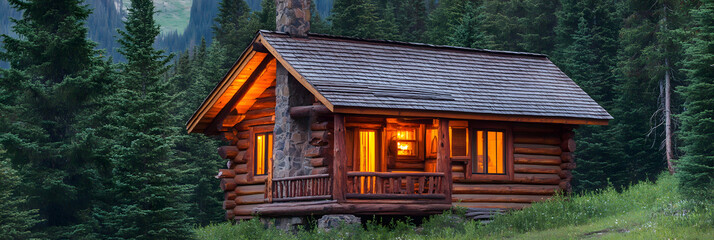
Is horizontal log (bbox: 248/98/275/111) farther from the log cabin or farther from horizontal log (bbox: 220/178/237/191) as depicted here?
horizontal log (bbox: 220/178/237/191)

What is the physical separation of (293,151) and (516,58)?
30.7 feet

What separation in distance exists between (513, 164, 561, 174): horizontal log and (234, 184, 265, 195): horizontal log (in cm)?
801

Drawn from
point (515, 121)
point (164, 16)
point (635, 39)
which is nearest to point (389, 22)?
point (635, 39)

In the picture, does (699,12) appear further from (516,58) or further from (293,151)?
(293,151)

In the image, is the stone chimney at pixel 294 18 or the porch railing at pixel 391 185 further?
the stone chimney at pixel 294 18

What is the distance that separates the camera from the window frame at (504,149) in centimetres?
2412

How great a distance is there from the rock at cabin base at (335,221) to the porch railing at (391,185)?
544 mm

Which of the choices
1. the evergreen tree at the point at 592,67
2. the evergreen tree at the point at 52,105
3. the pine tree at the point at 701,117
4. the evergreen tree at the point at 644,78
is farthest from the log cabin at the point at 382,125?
the evergreen tree at the point at 592,67

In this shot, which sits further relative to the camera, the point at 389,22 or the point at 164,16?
the point at 164,16

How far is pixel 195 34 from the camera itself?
112250 mm

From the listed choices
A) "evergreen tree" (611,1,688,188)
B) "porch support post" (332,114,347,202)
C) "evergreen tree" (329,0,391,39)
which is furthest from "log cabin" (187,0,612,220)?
"evergreen tree" (329,0,391,39)

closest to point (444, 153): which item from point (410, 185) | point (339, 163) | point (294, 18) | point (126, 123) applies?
point (410, 185)

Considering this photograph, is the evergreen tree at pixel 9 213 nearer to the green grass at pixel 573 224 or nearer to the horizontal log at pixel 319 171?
the green grass at pixel 573 224

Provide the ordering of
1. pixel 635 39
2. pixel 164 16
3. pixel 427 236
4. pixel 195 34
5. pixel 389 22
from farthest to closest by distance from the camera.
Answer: pixel 164 16
pixel 195 34
pixel 389 22
pixel 635 39
pixel 427 236
